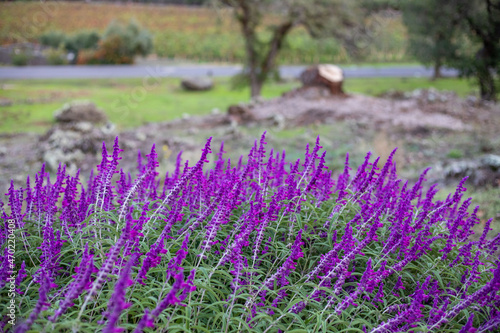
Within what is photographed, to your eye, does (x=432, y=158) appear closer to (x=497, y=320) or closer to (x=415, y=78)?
(x=497, y=320)

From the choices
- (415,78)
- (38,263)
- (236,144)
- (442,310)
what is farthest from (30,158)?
(415,78)

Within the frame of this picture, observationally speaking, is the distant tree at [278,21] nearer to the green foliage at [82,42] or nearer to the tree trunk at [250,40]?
the tree trunk at [250,40]

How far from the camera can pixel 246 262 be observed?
106 inches

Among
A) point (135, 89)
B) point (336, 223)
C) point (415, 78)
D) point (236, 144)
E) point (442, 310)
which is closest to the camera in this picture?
point (442, 310)

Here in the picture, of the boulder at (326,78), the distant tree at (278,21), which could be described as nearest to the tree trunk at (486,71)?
the boulder at (326,78)

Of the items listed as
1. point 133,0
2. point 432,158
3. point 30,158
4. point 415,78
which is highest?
point 133,0

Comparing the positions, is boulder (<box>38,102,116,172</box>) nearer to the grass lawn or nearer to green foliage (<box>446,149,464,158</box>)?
the grass lawn

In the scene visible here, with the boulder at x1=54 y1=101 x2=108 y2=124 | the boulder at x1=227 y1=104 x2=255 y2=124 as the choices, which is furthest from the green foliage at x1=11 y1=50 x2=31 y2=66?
the boulder at x1=227 y1=104 x2=255 y2=124

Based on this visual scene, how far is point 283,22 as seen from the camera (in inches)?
707

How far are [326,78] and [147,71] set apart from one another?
1617cm

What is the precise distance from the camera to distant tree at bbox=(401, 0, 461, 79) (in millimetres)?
14562

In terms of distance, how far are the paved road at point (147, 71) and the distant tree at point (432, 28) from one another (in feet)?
40.2

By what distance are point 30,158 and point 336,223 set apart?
993 cm

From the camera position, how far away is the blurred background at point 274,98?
420 inches
